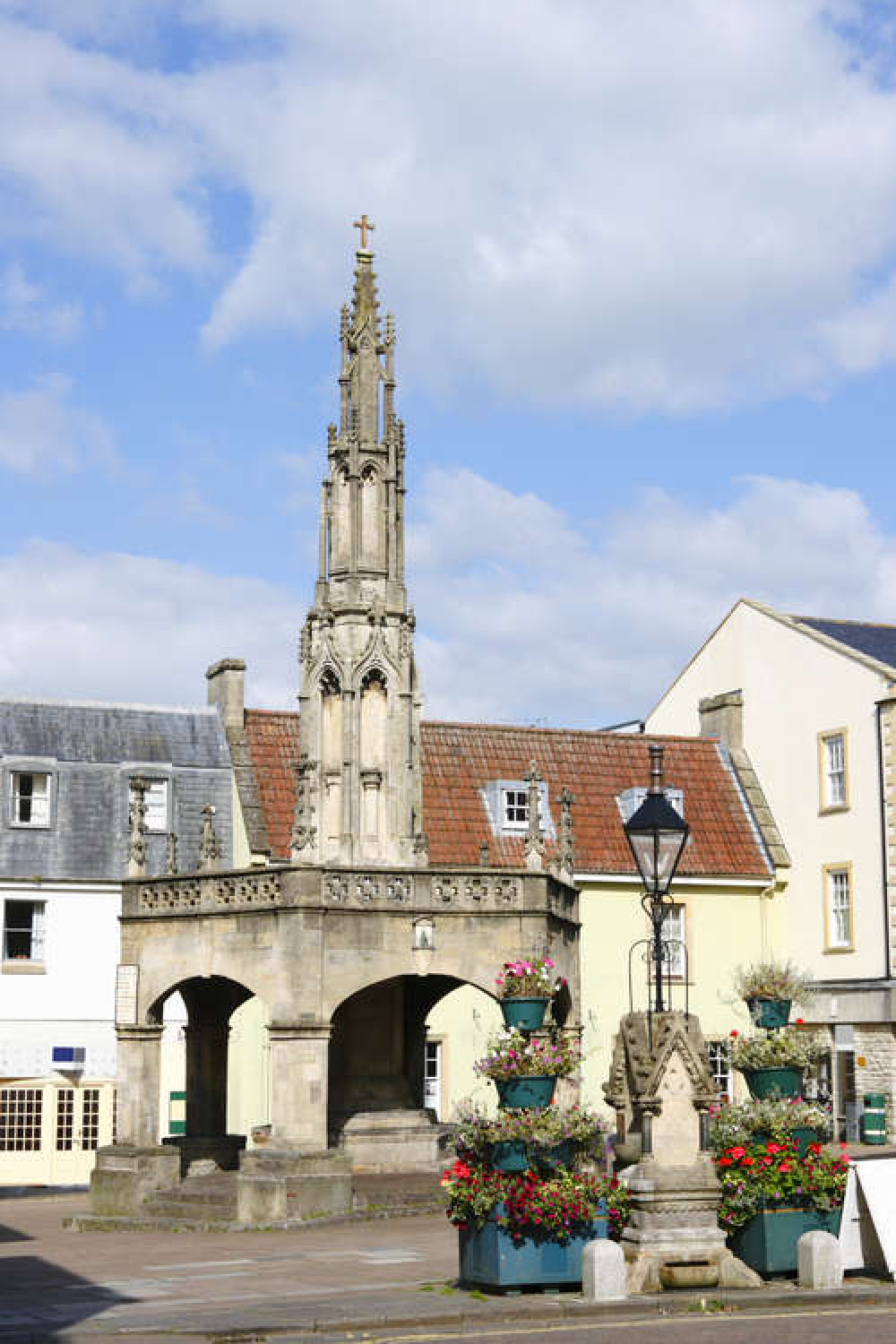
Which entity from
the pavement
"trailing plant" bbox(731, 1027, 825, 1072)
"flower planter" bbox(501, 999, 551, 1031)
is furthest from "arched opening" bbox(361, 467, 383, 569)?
"trailing plant" bbox(731, 1027, 825, 1072)

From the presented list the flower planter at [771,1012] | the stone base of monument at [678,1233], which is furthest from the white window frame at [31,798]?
the stone base of monument at [678,1233]

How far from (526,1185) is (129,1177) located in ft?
39.4

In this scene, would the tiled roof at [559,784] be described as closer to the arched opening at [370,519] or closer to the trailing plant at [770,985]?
the arched opening at [370,519]

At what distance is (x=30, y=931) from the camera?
3853cm

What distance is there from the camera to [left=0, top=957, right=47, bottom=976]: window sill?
37.8 meters

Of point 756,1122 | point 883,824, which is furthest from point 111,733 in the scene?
point 756,1122

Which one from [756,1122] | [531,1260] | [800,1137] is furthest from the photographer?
[800,1137]

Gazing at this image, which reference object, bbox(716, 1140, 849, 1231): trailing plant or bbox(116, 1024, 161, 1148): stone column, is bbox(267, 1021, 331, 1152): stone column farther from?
bbox(716, 1140, 849, 1231): trailing plant

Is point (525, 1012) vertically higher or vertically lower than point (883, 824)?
lower

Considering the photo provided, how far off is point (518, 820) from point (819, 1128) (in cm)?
2397

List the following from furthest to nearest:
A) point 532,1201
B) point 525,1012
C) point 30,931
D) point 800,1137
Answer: point 30,931 → point 525,1012 → point 800,1137 → point 532,1201

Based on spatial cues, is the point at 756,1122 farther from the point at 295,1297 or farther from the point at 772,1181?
the point at 295,1297

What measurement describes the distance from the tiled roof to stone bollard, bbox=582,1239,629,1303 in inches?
919

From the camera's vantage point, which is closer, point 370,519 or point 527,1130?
point 527,1130
